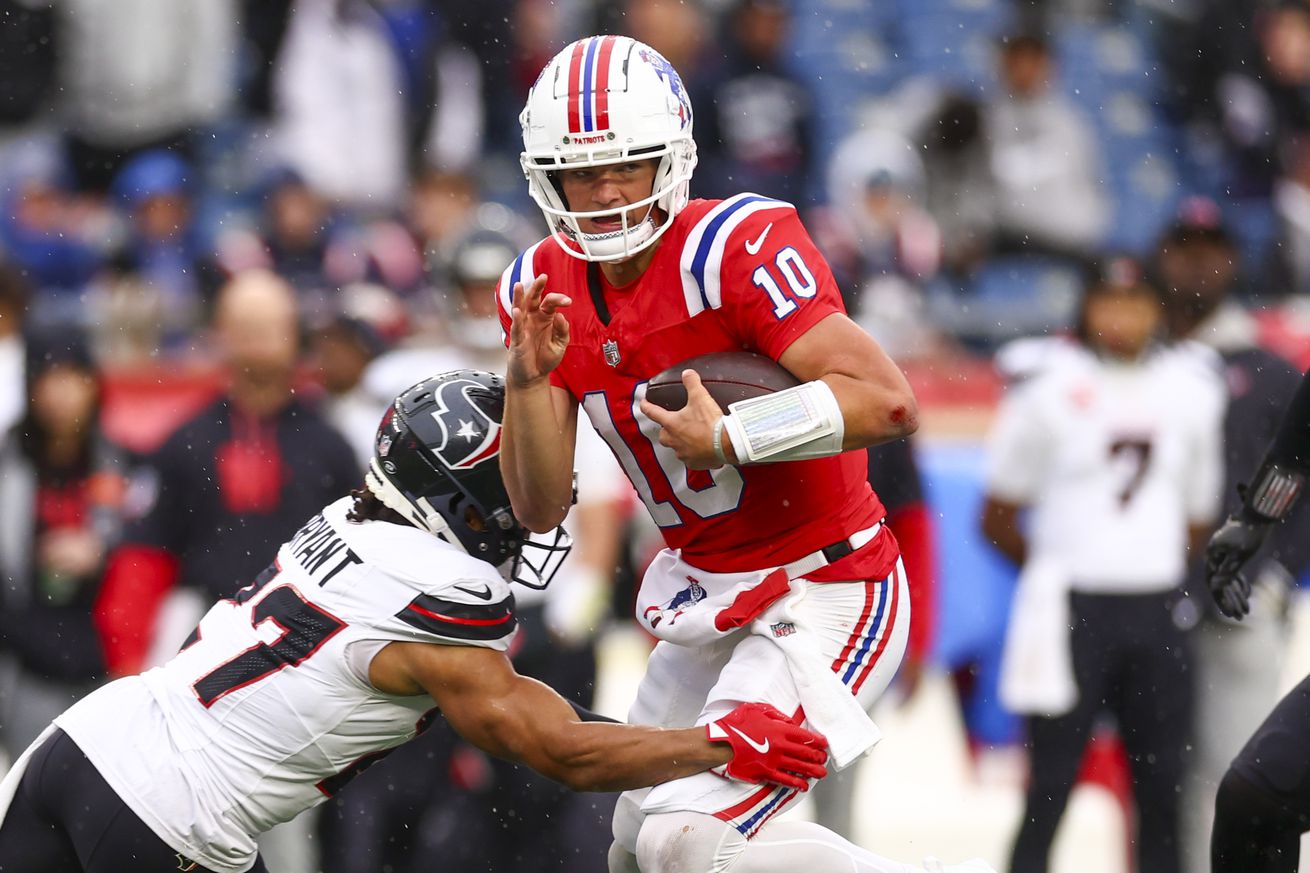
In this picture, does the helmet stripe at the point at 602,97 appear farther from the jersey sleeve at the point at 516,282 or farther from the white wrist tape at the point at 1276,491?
the white wrist tape at the point at 1276,491

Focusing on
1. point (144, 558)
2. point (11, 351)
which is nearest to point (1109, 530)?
point (144, 558)

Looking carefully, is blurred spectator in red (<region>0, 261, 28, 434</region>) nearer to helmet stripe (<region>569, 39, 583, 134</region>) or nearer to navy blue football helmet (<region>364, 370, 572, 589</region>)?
navy blue football helmet (<region>364, 370, 572, 589</region>)

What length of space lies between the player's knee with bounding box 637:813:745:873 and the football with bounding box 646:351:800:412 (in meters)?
0.80

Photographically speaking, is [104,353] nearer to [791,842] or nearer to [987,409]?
[987,409]

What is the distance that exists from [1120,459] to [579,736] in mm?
2933

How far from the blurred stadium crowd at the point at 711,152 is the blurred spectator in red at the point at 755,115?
20 mm

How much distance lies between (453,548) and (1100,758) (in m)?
4.07

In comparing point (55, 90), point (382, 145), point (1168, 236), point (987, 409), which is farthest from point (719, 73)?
point (1168, 236)

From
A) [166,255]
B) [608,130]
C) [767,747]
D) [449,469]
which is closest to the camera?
[767,747]

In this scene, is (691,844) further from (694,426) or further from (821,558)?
(694,426)

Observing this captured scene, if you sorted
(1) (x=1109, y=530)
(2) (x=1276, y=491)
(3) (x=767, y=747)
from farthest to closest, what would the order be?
(1) (x=1109, y=530)
(2) (x=1276, y=491)
(3) (x=767, y=747)

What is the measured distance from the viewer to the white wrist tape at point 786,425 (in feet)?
11.9

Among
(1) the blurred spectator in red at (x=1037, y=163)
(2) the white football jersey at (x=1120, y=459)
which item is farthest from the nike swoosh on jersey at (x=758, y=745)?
(1) the blurred spectator in red at (x=1037, y=163)

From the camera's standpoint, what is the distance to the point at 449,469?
396cm
